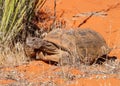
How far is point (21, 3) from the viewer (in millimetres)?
7078

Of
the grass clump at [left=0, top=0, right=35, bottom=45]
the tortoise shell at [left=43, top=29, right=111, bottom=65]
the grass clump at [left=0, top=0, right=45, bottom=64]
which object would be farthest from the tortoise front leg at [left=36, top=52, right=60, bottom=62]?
the grass clump at [left=0, top=0, right=35, bottom=45]

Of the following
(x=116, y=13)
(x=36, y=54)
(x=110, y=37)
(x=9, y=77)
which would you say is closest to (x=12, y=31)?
(x=36, y=54)

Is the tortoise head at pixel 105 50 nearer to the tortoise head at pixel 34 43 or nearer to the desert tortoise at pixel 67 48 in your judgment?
the desert tortoise at pixel 67 48

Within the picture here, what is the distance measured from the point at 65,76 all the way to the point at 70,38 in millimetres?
857

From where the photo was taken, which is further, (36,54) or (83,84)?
(36,54)

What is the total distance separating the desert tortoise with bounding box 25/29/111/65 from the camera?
633 cm

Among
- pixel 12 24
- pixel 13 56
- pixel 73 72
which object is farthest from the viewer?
pixel 12 24

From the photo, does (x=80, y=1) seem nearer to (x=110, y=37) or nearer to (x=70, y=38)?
(x=110, y=37)

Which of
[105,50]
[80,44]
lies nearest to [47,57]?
[80,44]

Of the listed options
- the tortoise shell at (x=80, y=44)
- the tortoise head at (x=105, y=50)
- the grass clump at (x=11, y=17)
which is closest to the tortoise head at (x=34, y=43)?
the tortoise shell at (x=80, y=44)

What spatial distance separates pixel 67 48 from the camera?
20.9ft

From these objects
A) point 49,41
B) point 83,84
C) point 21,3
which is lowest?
point 83,84

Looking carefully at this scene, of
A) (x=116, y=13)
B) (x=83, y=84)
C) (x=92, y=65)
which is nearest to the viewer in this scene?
(x=83, y=84)

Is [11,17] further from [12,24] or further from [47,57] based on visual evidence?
[47,57]
